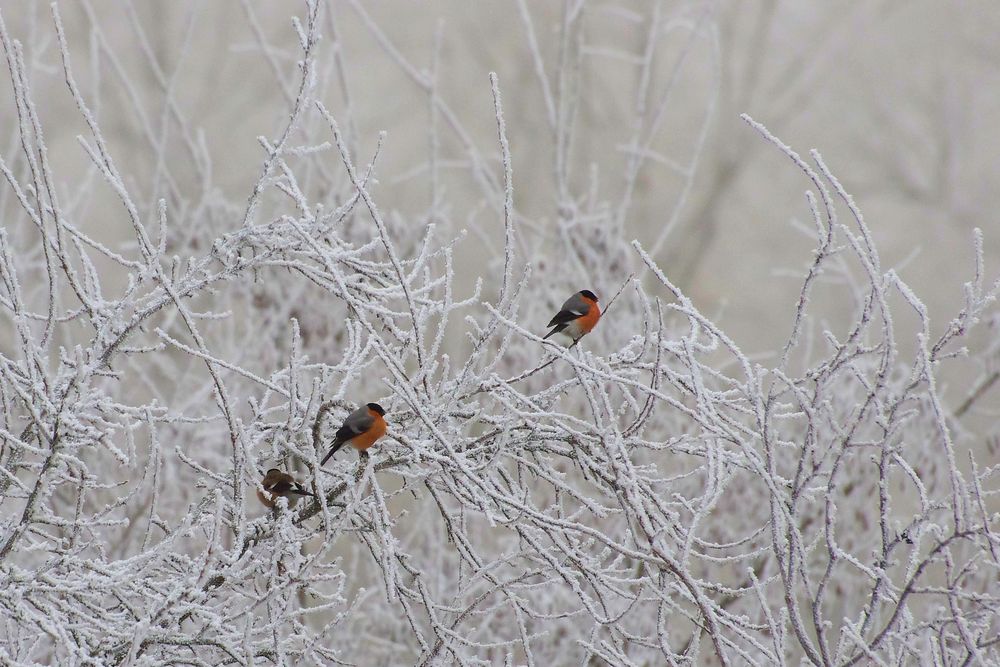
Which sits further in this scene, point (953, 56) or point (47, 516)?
point (953, 56)

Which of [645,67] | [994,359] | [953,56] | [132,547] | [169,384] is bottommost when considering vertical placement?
[132,547]

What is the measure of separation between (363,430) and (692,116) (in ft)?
68.2

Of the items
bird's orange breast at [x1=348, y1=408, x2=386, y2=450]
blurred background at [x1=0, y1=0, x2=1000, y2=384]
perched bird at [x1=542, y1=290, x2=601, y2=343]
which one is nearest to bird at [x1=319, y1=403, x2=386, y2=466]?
bird's orange breast at [x1=348, y1=408, x2=386, y2=450]

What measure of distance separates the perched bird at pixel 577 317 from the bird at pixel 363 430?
1167mm

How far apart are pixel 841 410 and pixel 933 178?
1419cm

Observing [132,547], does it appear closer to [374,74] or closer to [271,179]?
[271,179]

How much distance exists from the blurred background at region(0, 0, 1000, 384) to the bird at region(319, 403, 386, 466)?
517 inches

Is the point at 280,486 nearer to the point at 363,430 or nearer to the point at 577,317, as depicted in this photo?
the point at 363,430

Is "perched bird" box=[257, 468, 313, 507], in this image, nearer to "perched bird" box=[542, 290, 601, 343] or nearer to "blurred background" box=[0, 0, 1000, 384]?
"perched bird" box=[542, 290, 601, 343]

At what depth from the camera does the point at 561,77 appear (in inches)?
316

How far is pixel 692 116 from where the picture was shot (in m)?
23.0

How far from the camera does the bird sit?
3.11m

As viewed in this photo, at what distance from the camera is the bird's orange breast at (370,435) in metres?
3.11

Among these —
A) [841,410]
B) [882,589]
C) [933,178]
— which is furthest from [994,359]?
[933,178]
